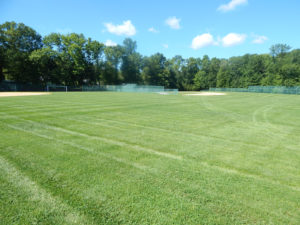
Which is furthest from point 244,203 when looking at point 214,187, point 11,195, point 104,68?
point 104,68

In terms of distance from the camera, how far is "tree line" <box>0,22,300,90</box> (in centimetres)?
4472

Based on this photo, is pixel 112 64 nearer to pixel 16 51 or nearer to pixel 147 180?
pixel 16 51

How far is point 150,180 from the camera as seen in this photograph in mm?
2762

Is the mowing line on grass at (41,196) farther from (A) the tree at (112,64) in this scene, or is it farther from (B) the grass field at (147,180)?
(A) the tree at (112,64)

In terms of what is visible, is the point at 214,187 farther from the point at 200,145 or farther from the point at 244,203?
the point at 200,145

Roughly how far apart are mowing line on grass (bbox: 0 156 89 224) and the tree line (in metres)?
51.2

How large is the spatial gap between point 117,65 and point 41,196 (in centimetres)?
6831

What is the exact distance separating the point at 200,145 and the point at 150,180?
2.11 metres

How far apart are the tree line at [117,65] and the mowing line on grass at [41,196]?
51.2m

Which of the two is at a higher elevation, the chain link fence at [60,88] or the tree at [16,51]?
the tree at [16,51]

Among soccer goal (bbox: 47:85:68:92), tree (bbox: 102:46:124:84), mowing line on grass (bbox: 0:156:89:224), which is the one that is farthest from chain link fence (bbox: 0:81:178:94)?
mowing line on grass (bbox: 0:156:89:224)

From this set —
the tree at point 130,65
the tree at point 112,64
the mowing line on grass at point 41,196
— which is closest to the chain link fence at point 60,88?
the tree at point 112,64

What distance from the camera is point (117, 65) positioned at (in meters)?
66.8

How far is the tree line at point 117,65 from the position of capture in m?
A: 44.7
